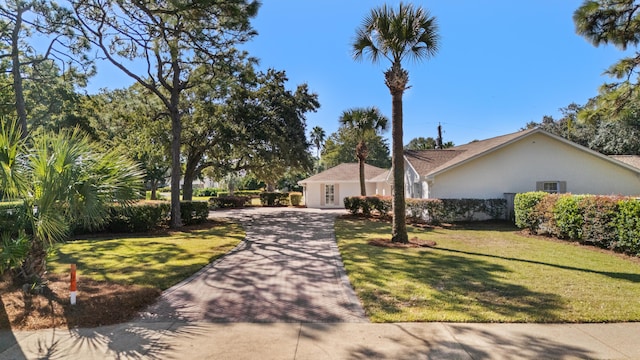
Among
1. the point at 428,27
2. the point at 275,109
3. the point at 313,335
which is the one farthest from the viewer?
the point at 275,109

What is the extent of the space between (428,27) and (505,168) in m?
9.86

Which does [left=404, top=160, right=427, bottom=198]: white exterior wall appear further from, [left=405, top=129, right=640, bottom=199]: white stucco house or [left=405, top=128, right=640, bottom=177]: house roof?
→ [left=405, top=129, right=640, bottom=199]: white stucco house

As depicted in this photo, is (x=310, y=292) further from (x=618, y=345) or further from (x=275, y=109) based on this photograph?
(x=275, y=109)

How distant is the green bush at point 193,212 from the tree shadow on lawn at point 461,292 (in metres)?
12.4

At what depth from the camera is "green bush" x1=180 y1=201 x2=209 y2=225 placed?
715 inches

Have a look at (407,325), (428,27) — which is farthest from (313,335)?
(428,27)

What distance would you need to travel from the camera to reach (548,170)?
17656mm

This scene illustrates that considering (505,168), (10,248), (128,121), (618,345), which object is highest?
(128,121)

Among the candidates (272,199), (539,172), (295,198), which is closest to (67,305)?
(539,172)

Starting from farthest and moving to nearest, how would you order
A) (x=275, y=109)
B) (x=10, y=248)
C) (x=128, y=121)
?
1. (x=275, y=109)
2. (x=128, y=121)
3. (x=10, y=248)

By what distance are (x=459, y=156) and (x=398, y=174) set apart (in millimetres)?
10141

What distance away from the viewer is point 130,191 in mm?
6102

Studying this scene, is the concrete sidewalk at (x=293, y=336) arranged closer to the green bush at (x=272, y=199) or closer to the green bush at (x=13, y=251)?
the green bush at (x=13, y=251)

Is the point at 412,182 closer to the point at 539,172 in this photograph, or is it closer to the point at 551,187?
the point at 539,172
